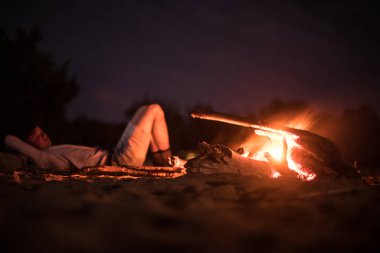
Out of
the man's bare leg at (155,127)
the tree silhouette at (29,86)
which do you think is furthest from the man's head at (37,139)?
the tree silhouette at (29,86)

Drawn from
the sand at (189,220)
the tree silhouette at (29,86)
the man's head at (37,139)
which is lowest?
the sand at (189,220)

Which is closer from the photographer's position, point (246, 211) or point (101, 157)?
point (246, 211)

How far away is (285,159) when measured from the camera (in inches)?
143

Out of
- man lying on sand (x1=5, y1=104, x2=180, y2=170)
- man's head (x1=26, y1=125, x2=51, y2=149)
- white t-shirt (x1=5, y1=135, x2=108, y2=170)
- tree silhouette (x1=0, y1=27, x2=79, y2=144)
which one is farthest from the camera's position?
tree silhouette (x1=0, y1=27, x2=79, y2=144)

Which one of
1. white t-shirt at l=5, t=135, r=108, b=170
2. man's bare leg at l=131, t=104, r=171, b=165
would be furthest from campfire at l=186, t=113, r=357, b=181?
white t-shirt at l=5, t=135, r=108, b=170

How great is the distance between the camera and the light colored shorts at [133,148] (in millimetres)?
5020

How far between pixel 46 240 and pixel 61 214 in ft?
1.01

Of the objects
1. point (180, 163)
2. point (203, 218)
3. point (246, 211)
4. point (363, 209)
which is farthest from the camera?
point (180, 163)

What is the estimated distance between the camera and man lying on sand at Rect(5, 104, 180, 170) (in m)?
4.78

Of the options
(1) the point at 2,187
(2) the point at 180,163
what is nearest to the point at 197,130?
(2) the point at 180,163

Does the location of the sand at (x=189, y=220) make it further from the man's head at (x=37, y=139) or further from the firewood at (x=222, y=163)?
the man's head at (x=37, y=139)

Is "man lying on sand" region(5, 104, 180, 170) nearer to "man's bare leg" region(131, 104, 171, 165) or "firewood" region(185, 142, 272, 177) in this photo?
"man's bare leg" region(131, 104, 171, 165)

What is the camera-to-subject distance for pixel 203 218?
1.55 meters

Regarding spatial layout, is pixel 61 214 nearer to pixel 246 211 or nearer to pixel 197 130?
pixel 246 211
